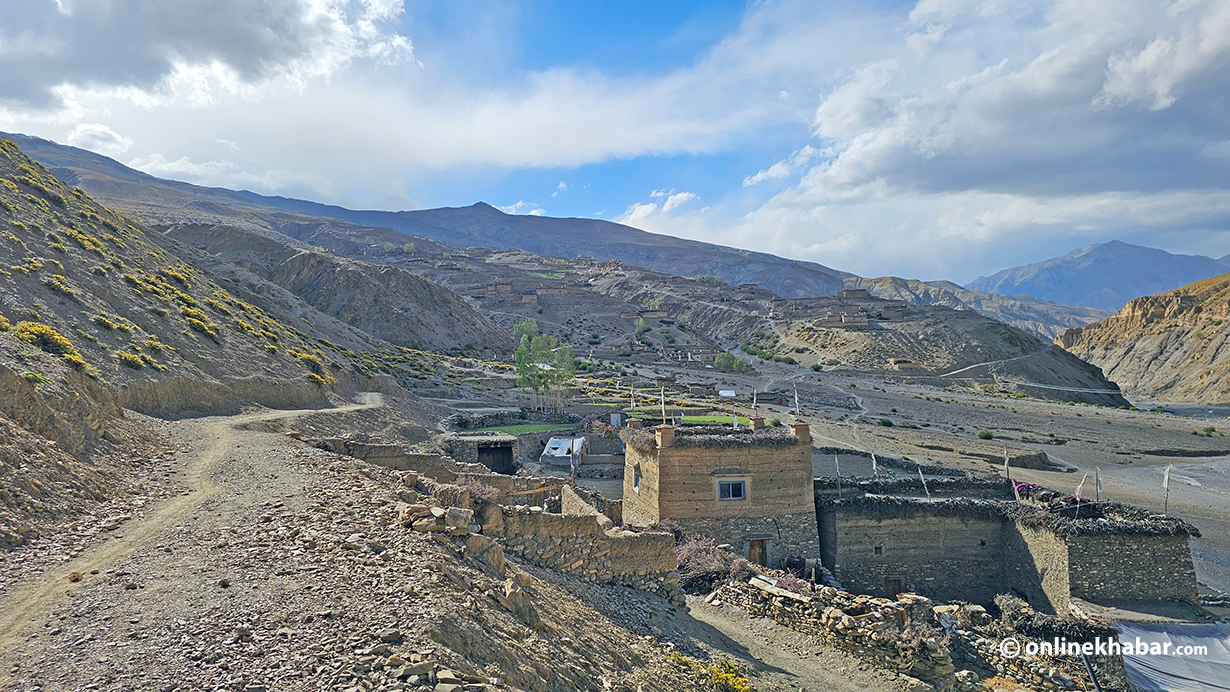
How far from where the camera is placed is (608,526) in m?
11.1

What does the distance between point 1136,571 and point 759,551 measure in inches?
307

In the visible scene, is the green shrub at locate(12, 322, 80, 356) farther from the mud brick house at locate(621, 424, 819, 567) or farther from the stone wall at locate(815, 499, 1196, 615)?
the stone wall at locate(815, 499, 1196, 615)

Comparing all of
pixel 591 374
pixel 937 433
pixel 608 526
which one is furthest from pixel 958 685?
pixel 591 374

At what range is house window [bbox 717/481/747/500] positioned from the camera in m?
17.1

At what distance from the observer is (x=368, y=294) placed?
81.7 meters

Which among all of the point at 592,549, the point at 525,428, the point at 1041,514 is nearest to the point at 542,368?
the point at 525,428

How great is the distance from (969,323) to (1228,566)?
73845 mm

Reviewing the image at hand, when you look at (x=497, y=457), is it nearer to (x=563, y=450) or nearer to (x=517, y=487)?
(x=563, y=450)

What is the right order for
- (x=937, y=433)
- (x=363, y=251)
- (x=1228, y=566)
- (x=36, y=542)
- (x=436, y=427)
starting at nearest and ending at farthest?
(x=36, y=542), (x=1228, y=566), (x=436, y=427), (x=937, y=433), (x=363, y=251)

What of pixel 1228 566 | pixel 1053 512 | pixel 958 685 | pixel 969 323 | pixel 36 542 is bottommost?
pixel 1228 566

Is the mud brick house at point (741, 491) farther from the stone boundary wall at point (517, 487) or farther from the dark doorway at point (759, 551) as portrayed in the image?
the stone boundary wall at point (517, 487)

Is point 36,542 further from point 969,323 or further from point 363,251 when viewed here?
point 363,251

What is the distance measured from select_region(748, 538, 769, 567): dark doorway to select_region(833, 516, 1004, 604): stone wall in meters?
1.88

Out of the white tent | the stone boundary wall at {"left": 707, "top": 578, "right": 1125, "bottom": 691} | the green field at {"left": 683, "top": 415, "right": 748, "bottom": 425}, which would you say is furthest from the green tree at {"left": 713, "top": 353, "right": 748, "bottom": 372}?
the stone boundary wall at {"left": 707, "top": 578, "right": 1125, "bottom": 691}
